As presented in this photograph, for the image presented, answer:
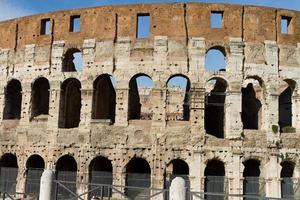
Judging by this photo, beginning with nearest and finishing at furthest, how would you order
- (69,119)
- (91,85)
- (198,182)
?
(198,182) < (91,85) < (69,119)

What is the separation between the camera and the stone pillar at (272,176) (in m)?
18.3

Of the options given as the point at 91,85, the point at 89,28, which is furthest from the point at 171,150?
the point at 89,28

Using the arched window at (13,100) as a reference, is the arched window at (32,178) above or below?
below

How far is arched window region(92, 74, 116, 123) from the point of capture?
64.9 feet

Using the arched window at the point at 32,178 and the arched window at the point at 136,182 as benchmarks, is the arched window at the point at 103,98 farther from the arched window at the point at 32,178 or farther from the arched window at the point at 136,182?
the arched window at the point at 32,178

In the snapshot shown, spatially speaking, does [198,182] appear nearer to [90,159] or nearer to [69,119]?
[90,159]

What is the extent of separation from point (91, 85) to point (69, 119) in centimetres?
273

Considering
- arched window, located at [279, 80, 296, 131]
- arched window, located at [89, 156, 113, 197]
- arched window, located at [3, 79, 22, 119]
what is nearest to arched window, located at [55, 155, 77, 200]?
arched window, located at [89, 156, 113, 197]

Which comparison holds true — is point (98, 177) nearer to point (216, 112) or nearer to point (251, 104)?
point (216, 112)

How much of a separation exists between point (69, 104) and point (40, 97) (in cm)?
195

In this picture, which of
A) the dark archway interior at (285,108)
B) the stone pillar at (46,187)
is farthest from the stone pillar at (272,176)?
the stone pillar at (46,187)

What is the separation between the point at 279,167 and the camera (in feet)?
60.8

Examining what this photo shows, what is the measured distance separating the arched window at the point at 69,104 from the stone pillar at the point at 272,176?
9.42 meters

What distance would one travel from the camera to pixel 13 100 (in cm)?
2264
